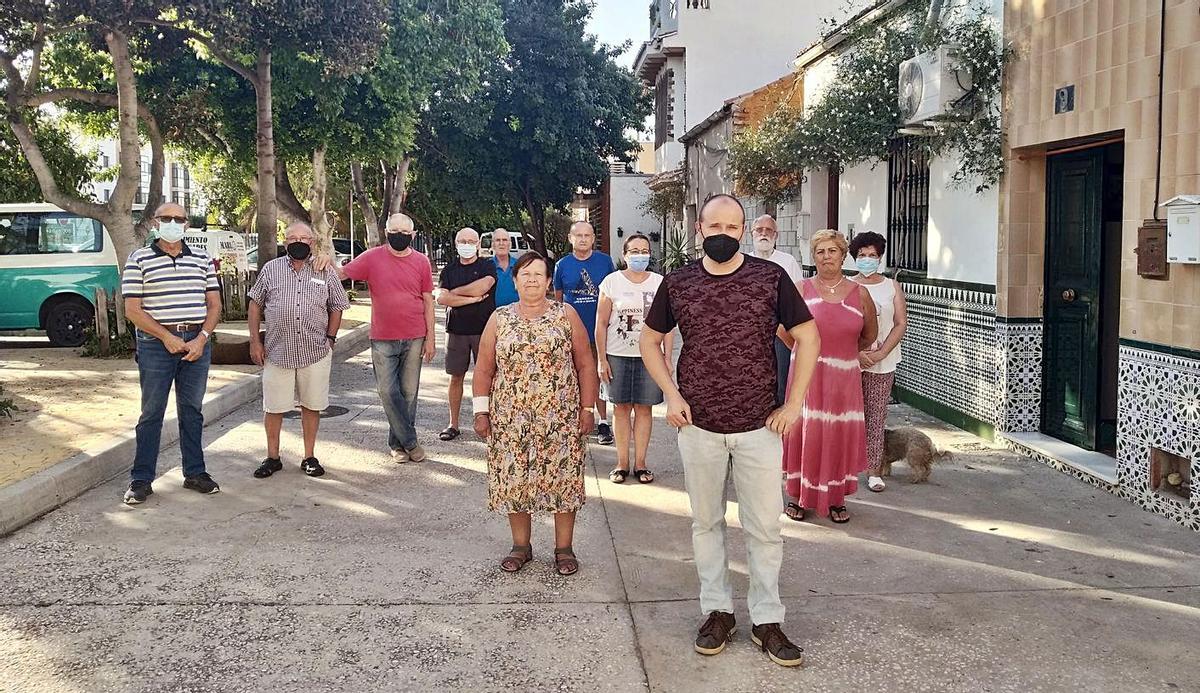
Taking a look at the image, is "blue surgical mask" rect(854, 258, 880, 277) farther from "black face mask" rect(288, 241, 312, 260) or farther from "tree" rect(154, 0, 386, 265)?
"tree" rect(154, 0, 386, 265)

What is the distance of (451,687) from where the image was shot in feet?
13.0

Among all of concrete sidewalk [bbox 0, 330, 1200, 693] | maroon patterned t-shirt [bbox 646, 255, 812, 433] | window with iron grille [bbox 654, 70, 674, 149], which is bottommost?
concrete sidewalk [bbox 0, 330, 1200, 693]

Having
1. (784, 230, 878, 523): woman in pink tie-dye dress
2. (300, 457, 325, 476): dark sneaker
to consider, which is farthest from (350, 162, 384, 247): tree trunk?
(784, 230, 878, 523): woman in pink tie-dye dress

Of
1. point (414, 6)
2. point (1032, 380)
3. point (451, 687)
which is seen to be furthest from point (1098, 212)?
point (414, 6)

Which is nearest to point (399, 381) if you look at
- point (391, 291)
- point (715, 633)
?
point (391, 291)

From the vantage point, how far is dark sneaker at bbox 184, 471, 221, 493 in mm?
6891

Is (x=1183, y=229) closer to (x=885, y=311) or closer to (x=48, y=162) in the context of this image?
(x=885, y=311)

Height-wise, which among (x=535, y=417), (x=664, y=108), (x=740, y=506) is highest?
(x=664, y=108)

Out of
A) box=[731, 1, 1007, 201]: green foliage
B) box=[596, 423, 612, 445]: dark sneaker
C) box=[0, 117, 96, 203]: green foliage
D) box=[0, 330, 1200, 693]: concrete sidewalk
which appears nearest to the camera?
box=[0, 330, 1200, 693]: concrete sidewalk

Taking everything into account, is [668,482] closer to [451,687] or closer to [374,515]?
[374,515]

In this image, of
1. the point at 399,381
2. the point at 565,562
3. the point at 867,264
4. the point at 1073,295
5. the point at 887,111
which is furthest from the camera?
the point at 887,111

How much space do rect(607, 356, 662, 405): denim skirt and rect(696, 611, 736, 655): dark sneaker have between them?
291cm

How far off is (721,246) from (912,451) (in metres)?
3.46

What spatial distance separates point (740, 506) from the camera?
4406mm
